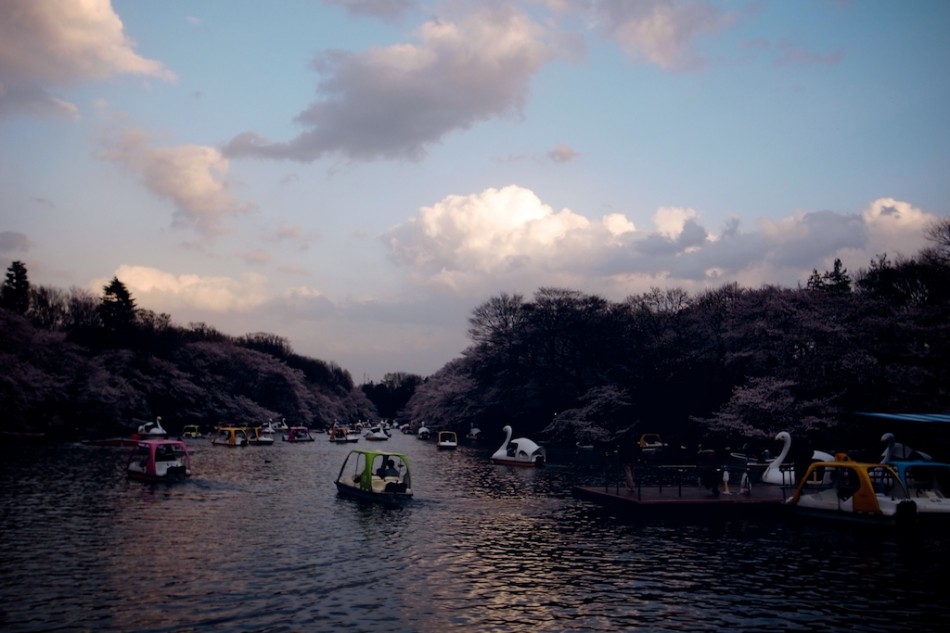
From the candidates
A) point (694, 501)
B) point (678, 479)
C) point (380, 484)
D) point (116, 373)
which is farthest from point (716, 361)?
point (116, 373)

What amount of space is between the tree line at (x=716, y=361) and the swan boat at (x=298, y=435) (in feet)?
85.6

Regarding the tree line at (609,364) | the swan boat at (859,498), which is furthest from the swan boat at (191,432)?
the swan boat at (859,498)

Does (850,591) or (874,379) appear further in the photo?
(874,379)

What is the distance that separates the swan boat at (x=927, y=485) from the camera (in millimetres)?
28562

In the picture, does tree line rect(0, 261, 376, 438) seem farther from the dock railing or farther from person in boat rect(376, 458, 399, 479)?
the dock railing

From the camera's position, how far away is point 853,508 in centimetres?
2931

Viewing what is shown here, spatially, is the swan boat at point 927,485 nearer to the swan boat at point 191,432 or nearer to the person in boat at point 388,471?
the person in boat at point 388,471

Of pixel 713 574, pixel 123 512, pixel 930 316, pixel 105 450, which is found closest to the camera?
pixel 713 574

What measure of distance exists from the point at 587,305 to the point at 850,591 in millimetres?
79446

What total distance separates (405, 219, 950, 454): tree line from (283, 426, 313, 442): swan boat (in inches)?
1027

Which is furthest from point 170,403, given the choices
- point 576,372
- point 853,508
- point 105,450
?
point 853,508

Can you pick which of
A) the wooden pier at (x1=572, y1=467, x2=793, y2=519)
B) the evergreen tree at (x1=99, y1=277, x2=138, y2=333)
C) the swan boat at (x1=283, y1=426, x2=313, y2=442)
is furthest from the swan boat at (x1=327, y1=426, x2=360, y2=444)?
the wooden pier at (x1=572, y1=467, x2=793, y2=519)

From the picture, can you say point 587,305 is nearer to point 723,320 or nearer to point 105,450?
point 723,320

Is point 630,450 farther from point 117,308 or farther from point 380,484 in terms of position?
point 117,308
